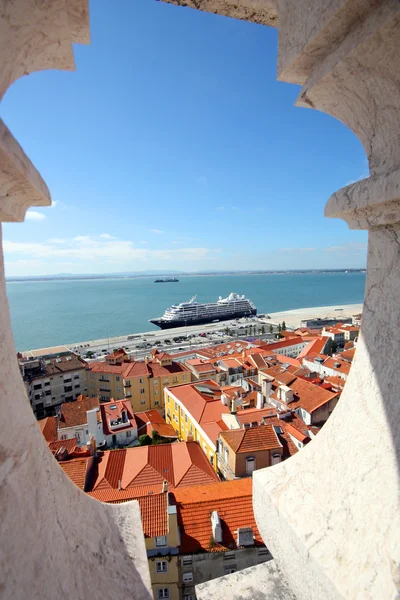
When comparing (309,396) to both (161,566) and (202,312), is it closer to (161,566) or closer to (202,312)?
(161,566)

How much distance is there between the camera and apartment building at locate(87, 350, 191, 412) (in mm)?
24578

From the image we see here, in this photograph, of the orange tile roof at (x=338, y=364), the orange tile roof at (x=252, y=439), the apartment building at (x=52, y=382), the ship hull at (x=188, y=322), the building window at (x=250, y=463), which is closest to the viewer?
the building window at (x=250, y=463)

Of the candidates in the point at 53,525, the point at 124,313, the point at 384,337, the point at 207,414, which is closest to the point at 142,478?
the point at 207,414

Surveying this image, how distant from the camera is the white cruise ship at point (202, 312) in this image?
71438mm

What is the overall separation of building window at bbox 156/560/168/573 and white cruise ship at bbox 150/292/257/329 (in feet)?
209

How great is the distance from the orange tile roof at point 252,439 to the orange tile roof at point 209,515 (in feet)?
9.22

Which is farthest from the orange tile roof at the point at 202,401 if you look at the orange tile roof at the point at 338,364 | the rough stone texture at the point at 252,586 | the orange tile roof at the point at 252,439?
the rough stone texture at the point at 252,586

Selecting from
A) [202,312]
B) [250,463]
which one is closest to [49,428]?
[250,463]

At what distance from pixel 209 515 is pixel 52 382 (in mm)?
21983

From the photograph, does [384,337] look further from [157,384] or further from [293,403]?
[157,384]

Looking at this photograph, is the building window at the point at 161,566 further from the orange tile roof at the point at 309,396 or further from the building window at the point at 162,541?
the orange tile roof at the point at 309,396

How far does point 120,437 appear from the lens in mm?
17500

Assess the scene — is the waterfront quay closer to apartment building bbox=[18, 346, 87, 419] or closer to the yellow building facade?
apartment building bbox=[18, 346, 87, 419]

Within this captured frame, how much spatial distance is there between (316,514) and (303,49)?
2.01 metres
